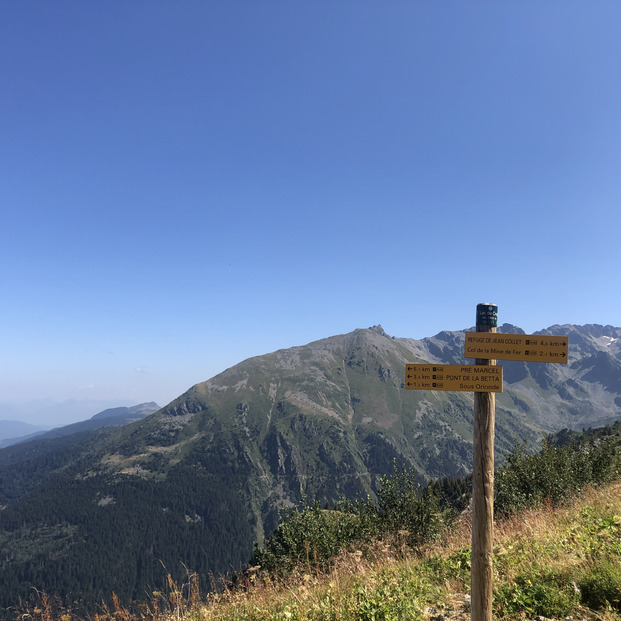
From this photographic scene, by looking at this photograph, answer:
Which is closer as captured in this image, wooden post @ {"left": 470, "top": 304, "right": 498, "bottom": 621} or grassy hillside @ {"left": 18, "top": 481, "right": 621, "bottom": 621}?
wooden post @ {"left": 470, "top": 304, "right": 498, "bottom": 621}

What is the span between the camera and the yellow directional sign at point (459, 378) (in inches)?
225

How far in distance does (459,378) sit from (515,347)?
1.00 meters

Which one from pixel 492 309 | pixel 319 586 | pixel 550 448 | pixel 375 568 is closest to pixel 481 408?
pixel 492 309

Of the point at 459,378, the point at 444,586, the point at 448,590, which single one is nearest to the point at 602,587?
the point at 448,590

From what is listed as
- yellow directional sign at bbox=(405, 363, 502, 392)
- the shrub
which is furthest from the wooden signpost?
the shrub

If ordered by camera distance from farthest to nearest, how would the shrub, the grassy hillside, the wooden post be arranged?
1. the grassy hillside
2. the shrub
3. the wooden post

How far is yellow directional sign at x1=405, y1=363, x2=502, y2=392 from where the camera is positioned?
18.7ft

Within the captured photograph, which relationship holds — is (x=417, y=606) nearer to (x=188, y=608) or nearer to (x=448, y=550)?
(x=448, y=550)

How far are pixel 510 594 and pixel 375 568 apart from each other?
3.82 metres

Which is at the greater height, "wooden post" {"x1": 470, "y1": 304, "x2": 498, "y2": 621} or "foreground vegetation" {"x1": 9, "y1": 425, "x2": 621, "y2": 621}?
"wooden post" {"x1": 470, "y1": 304, "x2": 498, "y2": 621}

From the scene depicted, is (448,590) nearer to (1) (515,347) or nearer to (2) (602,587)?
(2) (602,587)

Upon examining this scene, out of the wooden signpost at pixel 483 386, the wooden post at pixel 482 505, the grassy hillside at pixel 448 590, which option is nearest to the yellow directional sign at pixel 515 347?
the wooden signpost at pixel 483 386

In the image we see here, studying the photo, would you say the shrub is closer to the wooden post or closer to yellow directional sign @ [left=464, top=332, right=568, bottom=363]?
the wooden post

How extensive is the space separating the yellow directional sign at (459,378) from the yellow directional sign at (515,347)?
0.78ft
